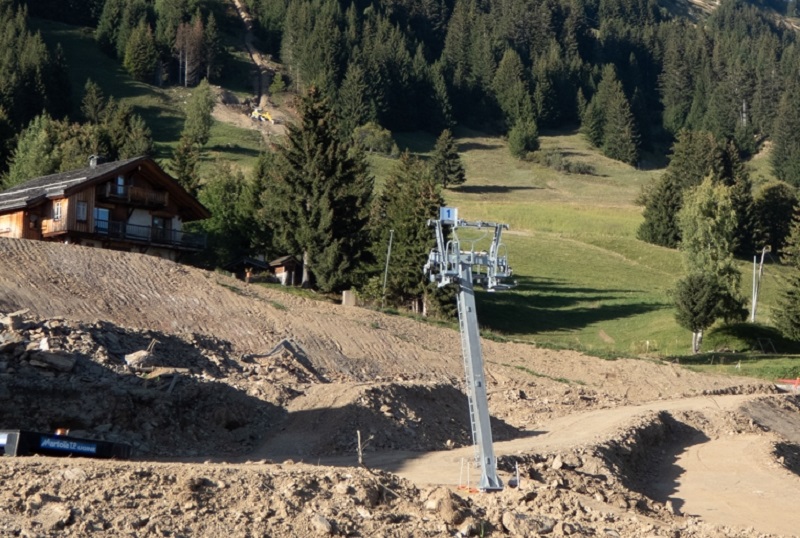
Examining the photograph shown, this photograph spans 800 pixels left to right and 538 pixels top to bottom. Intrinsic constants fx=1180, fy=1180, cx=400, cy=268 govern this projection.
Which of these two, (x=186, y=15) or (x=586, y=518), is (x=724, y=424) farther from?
(x=186, y=15)

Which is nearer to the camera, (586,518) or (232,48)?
(586,518)

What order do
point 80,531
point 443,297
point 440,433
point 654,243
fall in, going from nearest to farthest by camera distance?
point 80,531, point 440,433, point 443,297, point 654,243

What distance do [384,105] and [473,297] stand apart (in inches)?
5172

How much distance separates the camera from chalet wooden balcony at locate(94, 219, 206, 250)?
193 feet

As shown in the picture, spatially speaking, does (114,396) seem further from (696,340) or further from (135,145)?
(135,145)

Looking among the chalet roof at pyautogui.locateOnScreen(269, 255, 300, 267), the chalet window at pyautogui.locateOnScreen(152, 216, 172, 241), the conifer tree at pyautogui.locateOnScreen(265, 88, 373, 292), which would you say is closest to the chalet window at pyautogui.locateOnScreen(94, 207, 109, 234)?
the chalet window at pyautogui.locateOnScreen(152, 216, 172, 241)

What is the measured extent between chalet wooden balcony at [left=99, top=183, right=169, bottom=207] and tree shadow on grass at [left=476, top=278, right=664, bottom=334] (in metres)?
18.9

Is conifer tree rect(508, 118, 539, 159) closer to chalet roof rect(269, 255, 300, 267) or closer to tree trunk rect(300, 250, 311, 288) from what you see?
chalet roof rect(269, 255, 300, 267)

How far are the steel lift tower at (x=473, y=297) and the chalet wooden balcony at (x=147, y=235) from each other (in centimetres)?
3789

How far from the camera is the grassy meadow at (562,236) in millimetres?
66000

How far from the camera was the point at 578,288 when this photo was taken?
78.7 metres

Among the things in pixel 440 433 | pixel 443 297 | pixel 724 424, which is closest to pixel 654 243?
pixel 443 297

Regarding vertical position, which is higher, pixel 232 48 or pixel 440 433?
pixel 232 48

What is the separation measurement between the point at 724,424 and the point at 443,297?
20998 mm
